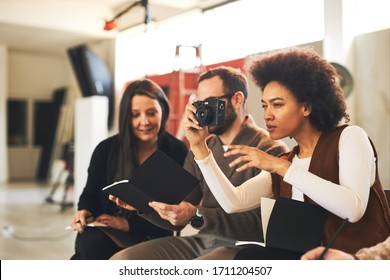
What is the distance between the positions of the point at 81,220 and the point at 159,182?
51 centimetres

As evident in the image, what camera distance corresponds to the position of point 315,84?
167 centimetres

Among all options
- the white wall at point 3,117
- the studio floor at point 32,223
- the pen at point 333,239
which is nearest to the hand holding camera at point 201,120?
the pen at point 333,239

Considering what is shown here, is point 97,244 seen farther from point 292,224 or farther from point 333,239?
point 333,239

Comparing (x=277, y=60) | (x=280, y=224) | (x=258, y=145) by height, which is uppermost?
(x=277, y=60)

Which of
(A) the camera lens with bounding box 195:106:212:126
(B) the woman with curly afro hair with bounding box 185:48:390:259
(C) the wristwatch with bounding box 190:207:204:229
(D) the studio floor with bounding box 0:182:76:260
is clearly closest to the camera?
(B) the woman with curly afro hair with bounding box 185:48:390:259

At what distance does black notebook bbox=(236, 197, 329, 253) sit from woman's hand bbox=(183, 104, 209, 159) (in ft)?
0.96

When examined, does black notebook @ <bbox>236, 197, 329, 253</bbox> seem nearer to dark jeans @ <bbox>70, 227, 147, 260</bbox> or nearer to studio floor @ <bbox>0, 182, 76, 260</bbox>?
dark jeans @ <bbox>70, 227, 147, 260</bbox>

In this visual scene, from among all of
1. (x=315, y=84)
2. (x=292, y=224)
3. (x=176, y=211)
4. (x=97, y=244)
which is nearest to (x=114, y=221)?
(x=97, y=244)

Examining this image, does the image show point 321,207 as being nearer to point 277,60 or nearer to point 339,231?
point 339,231

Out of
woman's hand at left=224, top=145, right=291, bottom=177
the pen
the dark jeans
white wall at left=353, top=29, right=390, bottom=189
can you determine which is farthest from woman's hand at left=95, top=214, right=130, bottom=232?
white wall at left=353, top=29, right=390, bottom=189

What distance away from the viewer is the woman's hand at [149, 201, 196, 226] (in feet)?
6.12

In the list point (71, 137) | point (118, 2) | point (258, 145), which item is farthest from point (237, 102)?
point (71, 137)

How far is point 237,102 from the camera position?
194 cm
